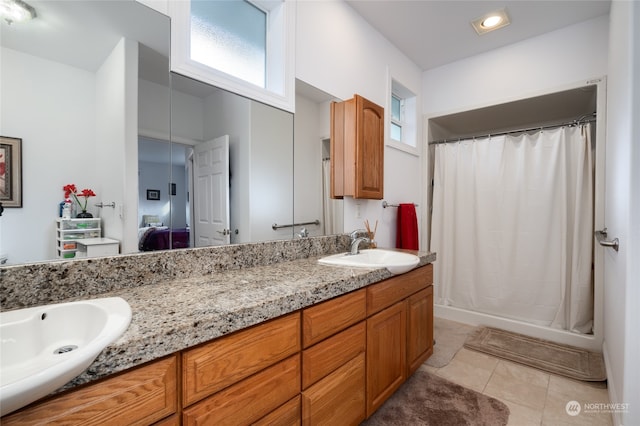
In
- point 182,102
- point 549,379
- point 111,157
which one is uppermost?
point 182,102

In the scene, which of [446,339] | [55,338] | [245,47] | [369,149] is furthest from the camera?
[446,339]

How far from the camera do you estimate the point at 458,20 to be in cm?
222

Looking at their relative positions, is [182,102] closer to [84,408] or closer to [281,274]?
[281,274]

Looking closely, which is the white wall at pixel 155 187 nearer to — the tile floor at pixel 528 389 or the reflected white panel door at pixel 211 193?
the reflected white panel door at pixel 211 193

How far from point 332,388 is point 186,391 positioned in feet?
2.07

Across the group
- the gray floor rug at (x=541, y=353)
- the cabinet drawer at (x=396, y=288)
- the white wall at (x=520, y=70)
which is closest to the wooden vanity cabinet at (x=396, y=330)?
the cabinet drawer at (x=396, y=288)

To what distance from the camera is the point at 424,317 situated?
6.05 feet

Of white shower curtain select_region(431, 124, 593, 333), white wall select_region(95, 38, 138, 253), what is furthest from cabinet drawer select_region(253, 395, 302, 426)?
white shower curtain select_region(431, 124, 593, 333)

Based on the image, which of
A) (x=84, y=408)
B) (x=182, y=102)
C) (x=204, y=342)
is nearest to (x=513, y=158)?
(x=182, y=102)

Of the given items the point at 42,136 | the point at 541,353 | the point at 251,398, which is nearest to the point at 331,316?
the point at 251,398

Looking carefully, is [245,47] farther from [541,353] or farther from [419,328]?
[541,353]

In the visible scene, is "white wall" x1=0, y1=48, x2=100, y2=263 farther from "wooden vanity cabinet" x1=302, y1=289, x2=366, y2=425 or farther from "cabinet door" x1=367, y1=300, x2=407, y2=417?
"cabinet door" x1=367, y1=300, x2=407, y2=417

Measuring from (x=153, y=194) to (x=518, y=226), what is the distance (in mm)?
2905

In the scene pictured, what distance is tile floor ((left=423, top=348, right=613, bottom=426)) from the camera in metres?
1.52
